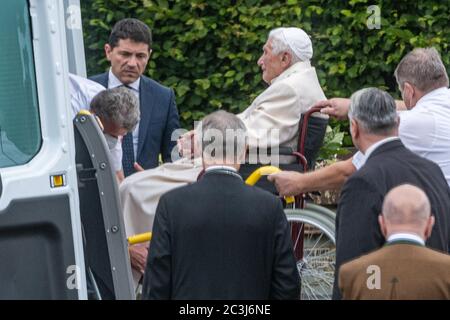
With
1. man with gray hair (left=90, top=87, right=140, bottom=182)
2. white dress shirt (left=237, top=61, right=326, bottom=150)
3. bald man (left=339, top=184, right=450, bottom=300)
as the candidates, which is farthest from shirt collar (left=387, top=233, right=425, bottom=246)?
white dress shirt (left=237, top=61, right=326, bottom=150)

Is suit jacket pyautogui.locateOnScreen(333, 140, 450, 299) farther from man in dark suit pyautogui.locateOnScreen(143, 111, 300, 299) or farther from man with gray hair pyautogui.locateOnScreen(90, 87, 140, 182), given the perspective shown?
man with gray hair pyautogui.locateOnScreen(90, 87, 140, 182)

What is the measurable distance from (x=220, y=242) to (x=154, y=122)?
9.16ft

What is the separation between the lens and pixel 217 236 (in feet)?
17.1

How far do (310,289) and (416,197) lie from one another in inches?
103

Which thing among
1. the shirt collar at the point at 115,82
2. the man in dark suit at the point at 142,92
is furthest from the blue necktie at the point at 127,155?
the shirt collar at the point at 115,82

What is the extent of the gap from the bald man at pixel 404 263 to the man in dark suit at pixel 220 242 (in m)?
0.50

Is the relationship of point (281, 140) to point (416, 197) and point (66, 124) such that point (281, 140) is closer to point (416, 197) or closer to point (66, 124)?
point (66, 124)

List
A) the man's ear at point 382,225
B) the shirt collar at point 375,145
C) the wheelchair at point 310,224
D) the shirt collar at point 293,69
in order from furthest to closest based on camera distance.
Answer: the shirt collar at point 293,69
the wheelchair at point 310,224
the shirt collar at point 375,145
the man's ear at point 382,225

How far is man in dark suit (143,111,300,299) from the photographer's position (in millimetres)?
5207

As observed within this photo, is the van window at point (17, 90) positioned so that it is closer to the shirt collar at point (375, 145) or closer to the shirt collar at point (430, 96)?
the shirt collar at point (375, 145)

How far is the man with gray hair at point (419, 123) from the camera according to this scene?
20.9 feet

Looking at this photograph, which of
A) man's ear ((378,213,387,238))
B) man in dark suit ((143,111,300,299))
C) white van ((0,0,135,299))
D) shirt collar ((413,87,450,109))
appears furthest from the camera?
shirt collar ((413,87,450,109))

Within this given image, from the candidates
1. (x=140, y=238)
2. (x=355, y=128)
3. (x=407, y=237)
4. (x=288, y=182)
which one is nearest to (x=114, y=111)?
(x=140, y=238)
